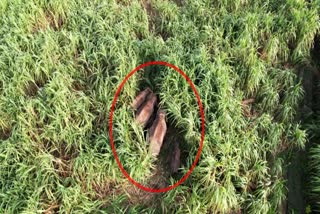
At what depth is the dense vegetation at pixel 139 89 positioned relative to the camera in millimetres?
3432

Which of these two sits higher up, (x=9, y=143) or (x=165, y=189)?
(x=9, y=143)

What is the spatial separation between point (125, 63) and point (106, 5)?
4.38ft

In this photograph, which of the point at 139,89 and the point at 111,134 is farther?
the point at 139,89

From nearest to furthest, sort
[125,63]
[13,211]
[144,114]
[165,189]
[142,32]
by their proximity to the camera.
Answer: [13,211] < [165,189] < [144,114] < [125,63] < [142,32]

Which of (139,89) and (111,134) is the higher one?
(139,89)

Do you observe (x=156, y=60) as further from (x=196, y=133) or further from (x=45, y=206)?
(x=45, y=206)

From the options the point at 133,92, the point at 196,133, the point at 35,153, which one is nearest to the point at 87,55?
the point at 133,92

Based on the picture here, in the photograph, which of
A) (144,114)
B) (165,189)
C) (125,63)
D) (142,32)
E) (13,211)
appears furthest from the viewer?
(142,32)

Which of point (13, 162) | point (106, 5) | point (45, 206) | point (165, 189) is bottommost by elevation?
point (165, 189)

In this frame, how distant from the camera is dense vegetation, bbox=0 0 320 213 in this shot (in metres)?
3.43

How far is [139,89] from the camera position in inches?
167

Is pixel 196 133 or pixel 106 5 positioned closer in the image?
pixel 196 133

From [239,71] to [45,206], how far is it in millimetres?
2847

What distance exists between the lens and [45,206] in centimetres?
330
